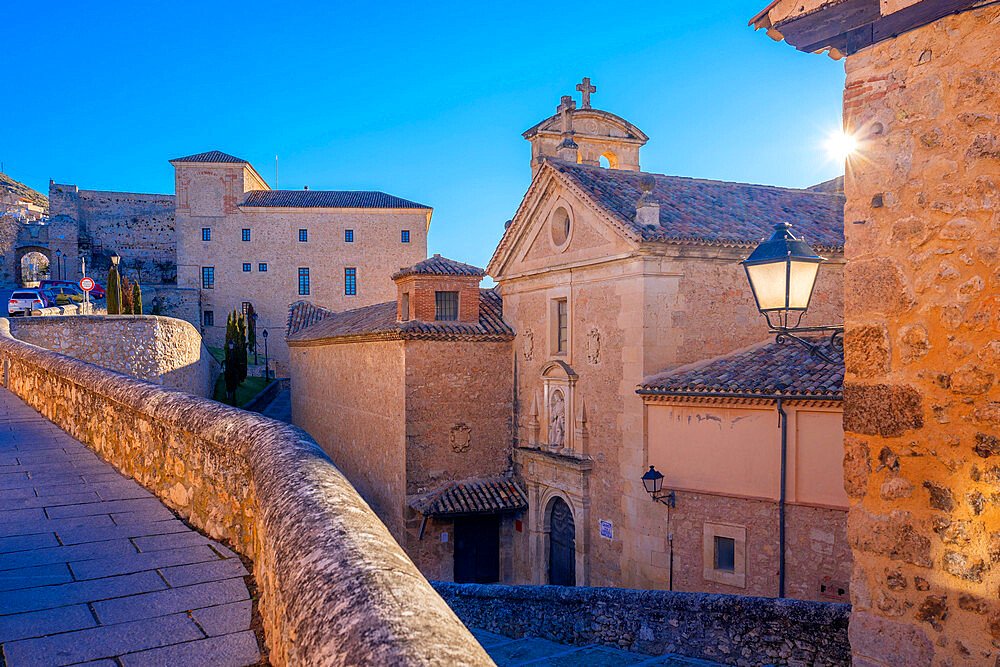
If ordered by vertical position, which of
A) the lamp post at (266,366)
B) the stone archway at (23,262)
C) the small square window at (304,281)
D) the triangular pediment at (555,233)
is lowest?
the lamp post at (266,366)

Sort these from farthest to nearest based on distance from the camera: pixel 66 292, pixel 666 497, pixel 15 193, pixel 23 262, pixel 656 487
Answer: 1. pixel 15 193
2. pixel 23 262
3. pixel 66 292
4. pixel 666 497
5. pixel 656 487

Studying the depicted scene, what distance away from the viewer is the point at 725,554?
11.4m

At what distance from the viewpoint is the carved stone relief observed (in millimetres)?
16891

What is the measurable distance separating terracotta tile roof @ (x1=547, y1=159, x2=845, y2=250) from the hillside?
222ft

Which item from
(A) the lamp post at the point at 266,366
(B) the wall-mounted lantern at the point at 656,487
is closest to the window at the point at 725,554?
(B) the wall-mounted lantern at the point at 656,487

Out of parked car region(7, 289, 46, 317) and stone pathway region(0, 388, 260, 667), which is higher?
parked car region(7, 289, 46, 317)

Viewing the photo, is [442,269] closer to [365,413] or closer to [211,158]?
Result: [365,413]

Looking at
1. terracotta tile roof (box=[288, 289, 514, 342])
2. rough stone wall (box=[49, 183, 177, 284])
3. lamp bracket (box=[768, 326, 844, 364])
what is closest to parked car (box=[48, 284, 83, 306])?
rough stone wall (box=[49, 183, 177, 284])

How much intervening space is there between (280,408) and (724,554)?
2462 centimetres

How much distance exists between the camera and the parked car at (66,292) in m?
33.4

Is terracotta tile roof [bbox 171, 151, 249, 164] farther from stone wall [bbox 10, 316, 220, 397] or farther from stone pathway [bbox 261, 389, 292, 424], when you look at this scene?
stone wall [bbox 10, 316, 220, 397]

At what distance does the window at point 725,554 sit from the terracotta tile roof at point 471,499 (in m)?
5.82

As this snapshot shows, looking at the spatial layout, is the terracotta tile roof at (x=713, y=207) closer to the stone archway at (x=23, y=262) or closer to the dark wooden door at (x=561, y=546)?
the dark wooden door at (x=561, y=546)

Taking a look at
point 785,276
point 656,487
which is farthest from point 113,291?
point 785,276
